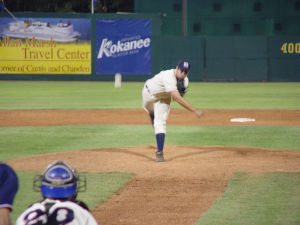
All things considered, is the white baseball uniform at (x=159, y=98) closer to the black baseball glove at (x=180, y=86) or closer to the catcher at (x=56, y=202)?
the black baseball glove at (x=180, y=86)

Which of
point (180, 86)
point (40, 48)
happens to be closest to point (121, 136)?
point (180, 86)

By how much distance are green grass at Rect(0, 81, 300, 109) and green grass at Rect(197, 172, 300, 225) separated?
11.6 meters

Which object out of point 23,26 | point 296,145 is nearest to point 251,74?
point 23,26

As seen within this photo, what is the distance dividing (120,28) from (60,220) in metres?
30.6

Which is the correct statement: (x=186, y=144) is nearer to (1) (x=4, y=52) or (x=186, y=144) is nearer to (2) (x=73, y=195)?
(2) (x=73, y=195)

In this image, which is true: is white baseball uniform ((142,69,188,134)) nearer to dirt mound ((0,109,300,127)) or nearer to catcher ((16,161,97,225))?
dirt mound ((0,109,300,127))

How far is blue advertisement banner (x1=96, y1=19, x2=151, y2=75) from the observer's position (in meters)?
33.1

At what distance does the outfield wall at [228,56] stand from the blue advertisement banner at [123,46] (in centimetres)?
38

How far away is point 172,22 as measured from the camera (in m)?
35.8

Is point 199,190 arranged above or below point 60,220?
below

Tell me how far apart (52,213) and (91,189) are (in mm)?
4805

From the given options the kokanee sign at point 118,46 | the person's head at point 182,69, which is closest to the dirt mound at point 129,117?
the person's head at point 182,69

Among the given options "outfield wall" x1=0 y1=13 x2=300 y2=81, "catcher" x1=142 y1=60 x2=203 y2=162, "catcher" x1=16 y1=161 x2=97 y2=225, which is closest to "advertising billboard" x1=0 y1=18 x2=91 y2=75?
"outfield wall" x1=0 y1=13 x2=300 y2=81

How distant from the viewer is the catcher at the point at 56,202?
3092 millimetres
